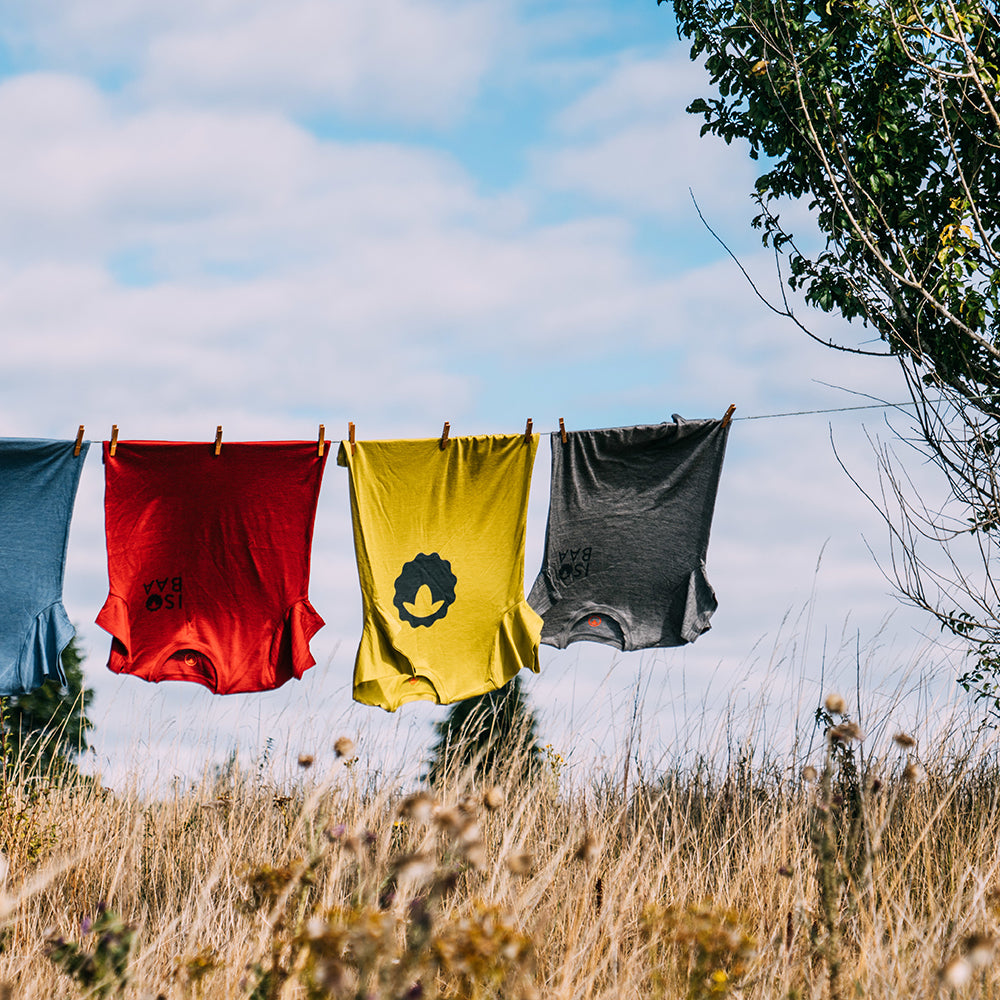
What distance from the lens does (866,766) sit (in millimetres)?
4891

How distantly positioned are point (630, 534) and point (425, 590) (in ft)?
3.35

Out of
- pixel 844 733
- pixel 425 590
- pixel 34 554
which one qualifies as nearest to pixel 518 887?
pixel 425 590

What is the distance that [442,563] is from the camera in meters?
4.75

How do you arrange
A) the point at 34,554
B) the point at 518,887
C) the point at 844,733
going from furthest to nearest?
the point at 34,554
the point at 518,887
the point at 844,733

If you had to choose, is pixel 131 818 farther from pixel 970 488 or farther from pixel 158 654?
pixel 970 488

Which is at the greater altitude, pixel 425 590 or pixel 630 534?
pixel 630 534

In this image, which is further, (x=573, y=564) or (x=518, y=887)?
(x=573, y=564)

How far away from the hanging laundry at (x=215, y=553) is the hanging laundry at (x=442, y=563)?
11.4 inches

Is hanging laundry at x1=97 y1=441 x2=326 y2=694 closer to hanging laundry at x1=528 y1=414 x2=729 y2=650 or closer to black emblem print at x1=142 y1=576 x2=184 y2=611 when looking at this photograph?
black emblem print at x1=142 y1=576 x2=184 y2=611

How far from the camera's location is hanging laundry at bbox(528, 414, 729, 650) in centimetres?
485

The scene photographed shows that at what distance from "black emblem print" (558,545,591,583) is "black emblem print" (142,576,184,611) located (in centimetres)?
180

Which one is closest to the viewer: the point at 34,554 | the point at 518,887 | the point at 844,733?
the point at 844,733

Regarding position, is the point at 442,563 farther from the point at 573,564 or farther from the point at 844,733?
the point at 844,733

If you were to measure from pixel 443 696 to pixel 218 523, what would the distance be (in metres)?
1.33
